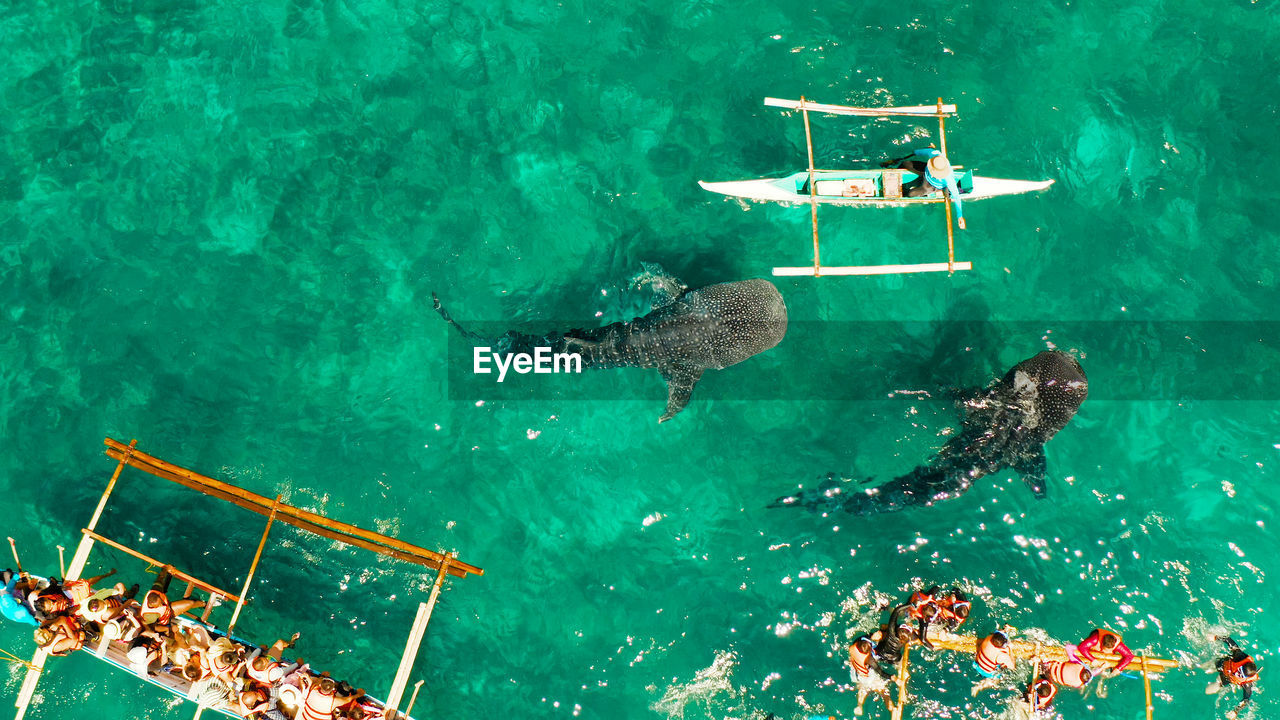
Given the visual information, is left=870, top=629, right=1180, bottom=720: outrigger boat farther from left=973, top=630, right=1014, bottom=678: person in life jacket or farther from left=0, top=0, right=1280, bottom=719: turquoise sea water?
left=0, top=0, right=1280, bottom=719: turquoise sea water

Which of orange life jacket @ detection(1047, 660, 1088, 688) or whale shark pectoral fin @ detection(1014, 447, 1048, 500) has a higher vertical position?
whale shark pectoral fin @ detection(1014, 447, 1048, 500)

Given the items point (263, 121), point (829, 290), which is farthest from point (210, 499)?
point (829, 290)

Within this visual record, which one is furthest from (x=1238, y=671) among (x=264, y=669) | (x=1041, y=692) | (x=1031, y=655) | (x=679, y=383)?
(x=264, y=669)

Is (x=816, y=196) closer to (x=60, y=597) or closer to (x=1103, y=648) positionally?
(x=1103, y=648)

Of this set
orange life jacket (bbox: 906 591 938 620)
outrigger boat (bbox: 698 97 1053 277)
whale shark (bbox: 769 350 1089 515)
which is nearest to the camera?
orange life jacket (bbox: 906 591 938 620)

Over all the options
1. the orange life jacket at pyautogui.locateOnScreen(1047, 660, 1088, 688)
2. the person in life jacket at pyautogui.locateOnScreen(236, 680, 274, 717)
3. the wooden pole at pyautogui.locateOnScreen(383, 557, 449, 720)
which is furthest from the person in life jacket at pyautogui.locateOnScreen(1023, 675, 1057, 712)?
the person in life jacket at pyautogui.locateOnScreen(236, 680, 274, 717)

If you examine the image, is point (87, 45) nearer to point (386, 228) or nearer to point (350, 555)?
point (386, 228)
